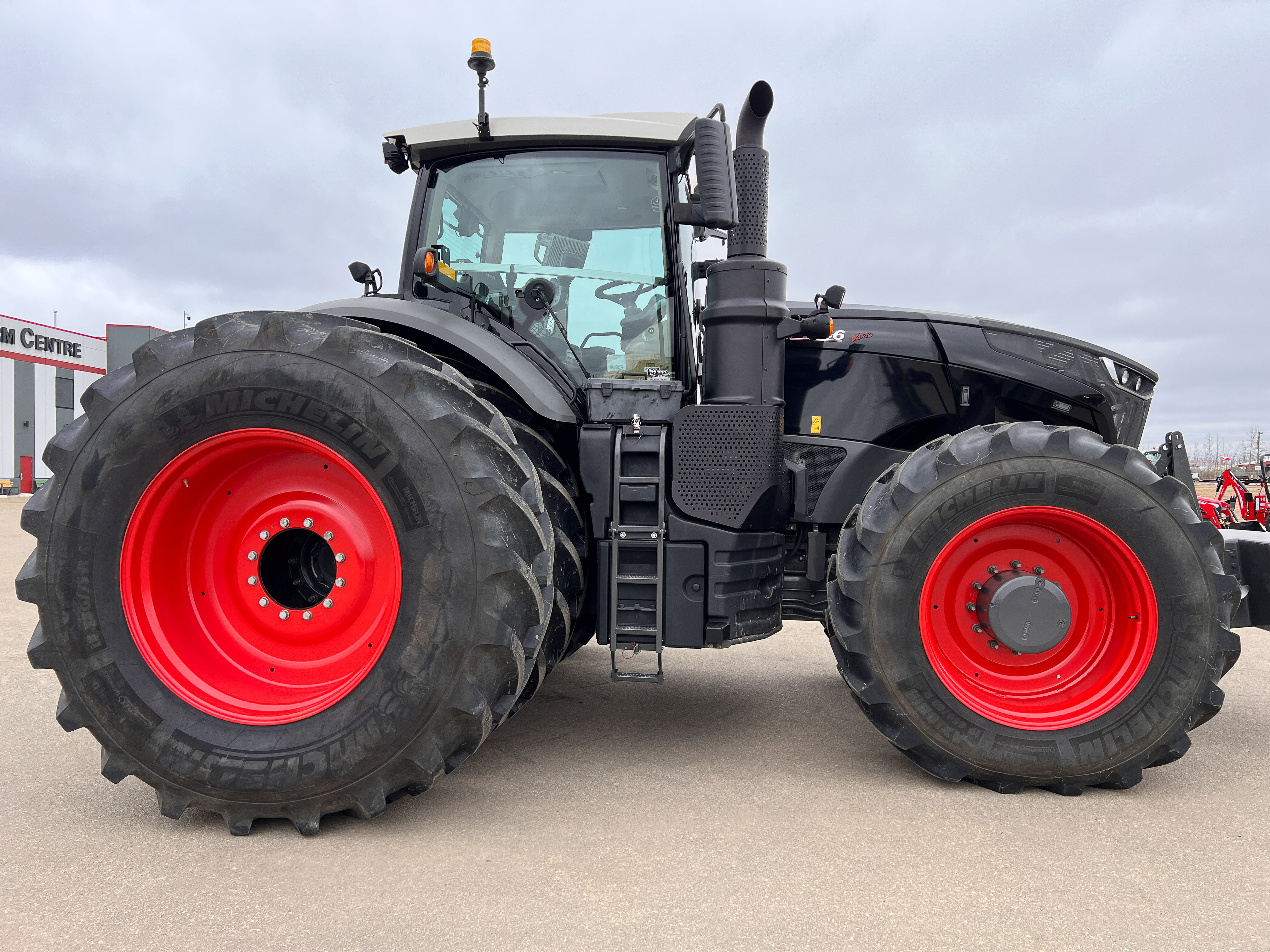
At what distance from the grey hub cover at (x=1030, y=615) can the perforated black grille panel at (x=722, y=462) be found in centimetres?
88

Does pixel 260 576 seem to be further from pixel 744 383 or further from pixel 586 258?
pixel 744 383

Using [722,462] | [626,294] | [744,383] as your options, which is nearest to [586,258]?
[626,294]

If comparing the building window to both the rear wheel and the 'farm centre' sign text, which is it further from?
the rear wheel

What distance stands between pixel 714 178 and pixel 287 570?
1.93m

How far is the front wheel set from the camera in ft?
8.46

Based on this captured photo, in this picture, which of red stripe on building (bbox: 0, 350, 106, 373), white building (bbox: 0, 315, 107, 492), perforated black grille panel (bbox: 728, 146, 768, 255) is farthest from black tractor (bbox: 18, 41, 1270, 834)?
red stripe on building (bbox: 0, 350, 106, 373)

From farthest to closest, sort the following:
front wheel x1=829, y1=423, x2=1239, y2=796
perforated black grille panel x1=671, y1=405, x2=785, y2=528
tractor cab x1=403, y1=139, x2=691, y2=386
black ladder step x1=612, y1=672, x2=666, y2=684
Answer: tractor cab x1=403, y1=139, x2=691, y2=386
perforated black grille panel x1=671, y1=405, x2=785, y2=528
black ladder step x1=612, y1=672, x2=666, y2=684
front wheel x1=829, y1=423, x2=1239, y2=796

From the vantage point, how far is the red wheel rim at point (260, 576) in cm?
246

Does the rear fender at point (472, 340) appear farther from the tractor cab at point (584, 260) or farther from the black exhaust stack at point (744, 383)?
the black exhaust stack at point (744, 383)

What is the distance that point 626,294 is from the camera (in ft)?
10.4

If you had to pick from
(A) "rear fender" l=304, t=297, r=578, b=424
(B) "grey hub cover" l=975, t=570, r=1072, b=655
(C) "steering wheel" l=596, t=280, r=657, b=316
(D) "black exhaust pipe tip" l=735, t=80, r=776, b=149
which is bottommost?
(B) "grey hub cover" l=975, t=570, r=1072, b=655

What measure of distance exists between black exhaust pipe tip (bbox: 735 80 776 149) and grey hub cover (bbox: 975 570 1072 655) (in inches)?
72.9

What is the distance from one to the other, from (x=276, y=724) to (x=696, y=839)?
1.28 m

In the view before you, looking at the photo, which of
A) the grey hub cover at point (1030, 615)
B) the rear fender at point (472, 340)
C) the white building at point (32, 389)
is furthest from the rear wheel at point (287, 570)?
the white building at point (32, 389)
